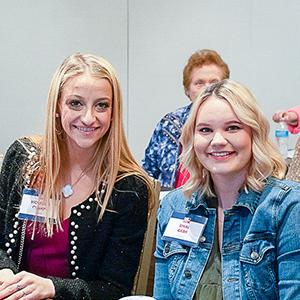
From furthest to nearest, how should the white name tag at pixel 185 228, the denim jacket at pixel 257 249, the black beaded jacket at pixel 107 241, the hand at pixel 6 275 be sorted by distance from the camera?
the black beaded jacket at pixel 107 241 → the hand at pixel 6 275 → the white name tag at pixel 185 228 → the denim jacket at pixel 257 249

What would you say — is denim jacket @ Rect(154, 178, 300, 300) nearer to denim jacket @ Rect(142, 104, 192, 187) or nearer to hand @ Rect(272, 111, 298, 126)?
hand @ Rect(272, 111, 298, 126)

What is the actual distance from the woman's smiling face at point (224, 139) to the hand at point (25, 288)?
22.7 inches

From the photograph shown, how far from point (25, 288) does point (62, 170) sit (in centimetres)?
44

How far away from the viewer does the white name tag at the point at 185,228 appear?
1542mm

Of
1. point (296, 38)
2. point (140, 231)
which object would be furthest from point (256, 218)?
point (296, 38)

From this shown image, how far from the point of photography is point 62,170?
1887mm

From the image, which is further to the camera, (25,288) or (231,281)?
(25,288)

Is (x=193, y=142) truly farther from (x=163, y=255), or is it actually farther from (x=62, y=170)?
(x=62, y=170)

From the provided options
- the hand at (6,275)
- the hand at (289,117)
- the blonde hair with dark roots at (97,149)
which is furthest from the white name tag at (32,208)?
the hand at (289,117)

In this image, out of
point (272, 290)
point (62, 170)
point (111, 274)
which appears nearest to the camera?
point (272, 290)

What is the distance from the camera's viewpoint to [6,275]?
168cm

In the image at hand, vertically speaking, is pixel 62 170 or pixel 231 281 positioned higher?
pixel 62 170

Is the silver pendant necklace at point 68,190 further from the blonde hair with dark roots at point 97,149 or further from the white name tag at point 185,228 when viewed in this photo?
the white name tag at point 185,228

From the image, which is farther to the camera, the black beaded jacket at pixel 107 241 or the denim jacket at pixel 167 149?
the denim jacket at pixel 167 149
